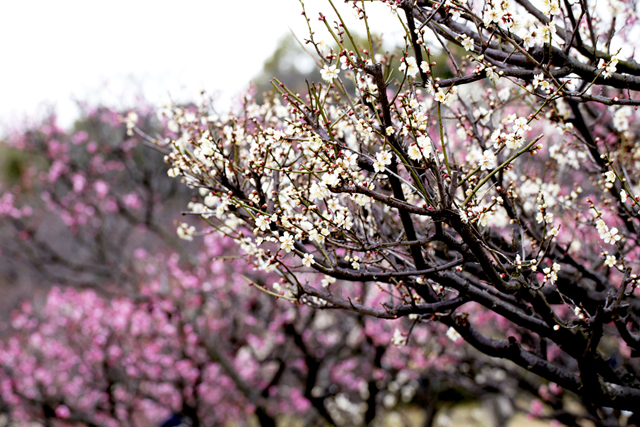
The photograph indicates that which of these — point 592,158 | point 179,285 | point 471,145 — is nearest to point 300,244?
point 471,145

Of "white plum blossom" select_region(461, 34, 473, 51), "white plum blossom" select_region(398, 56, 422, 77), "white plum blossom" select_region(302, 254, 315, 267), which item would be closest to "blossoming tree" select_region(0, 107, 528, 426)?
"white plum blossom" select_region(302, 254, 315, 267)

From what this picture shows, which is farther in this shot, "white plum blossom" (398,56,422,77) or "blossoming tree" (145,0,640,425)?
"white plum blossom" (398,56,422,77)

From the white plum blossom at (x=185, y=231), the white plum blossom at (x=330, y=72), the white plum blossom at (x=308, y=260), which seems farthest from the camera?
the white plum blossom at (x=185, y=231)

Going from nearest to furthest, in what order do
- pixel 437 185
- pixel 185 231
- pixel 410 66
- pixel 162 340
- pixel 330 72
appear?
pixel 437 185
pixel 330 72
pixel 410 66
pixel 185 231
pixel 162 340

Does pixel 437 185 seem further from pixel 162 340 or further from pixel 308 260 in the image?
pixel 162 340

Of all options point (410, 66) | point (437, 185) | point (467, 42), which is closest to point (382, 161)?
point (437, 185)

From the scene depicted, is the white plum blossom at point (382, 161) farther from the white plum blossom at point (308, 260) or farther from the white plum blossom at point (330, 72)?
the white plum blossom at point (308, 260)

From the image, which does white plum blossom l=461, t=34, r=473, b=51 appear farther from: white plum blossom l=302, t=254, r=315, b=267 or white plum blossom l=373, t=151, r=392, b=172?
white plum blossom l=302, t=254, r=315, b=267

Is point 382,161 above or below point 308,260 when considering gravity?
above

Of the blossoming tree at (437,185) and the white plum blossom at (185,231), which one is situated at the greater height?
the blossoming tree at (437,185)

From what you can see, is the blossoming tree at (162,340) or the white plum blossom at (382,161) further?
the blossoming tree at (162,340)

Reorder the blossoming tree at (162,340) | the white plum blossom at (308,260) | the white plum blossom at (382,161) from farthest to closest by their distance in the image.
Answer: the blossoming tree at (162,340) → the white plum blossom at (308,260) → the white plum blossom at (382,161)

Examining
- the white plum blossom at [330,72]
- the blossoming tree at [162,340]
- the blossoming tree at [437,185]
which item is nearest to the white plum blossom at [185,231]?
the blossoming tree at [437,185]

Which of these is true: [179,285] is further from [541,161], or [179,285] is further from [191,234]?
[541,161]
